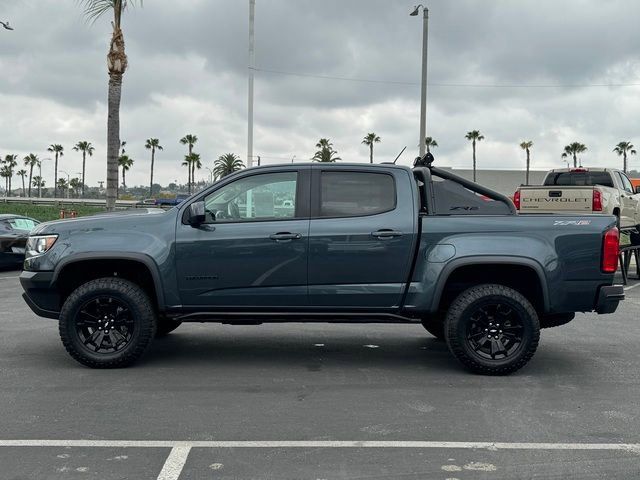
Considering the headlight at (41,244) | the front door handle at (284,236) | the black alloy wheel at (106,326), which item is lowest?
the black alloy wheel at (106,326)

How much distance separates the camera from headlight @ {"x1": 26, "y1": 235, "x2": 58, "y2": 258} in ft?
21.1

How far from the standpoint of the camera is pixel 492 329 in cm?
635

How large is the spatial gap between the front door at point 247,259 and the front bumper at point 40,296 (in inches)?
50.9

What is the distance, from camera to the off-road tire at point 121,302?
6.34 m

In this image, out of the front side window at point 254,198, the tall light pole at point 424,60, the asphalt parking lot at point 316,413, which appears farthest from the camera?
the tall light pole at point 424,60

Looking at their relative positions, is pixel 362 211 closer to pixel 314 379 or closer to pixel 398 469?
pixel 314 379

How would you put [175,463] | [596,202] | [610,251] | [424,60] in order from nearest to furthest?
[175,463] → [610,251] → [596,202] → [424,60]

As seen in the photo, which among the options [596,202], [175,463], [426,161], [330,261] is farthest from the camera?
[596,202]

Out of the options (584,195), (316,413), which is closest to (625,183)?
(584,195)

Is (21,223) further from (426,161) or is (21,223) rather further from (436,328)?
(426,161)

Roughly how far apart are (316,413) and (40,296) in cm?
310

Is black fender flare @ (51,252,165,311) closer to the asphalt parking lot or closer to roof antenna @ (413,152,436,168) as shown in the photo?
the asphalt parking lot

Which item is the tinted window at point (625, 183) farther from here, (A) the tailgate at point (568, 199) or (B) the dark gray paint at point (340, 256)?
(B) the dark gray paint at point (340, 256)

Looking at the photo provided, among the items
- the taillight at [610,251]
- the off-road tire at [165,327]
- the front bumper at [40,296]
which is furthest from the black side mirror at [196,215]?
the taillight at [610,251]
